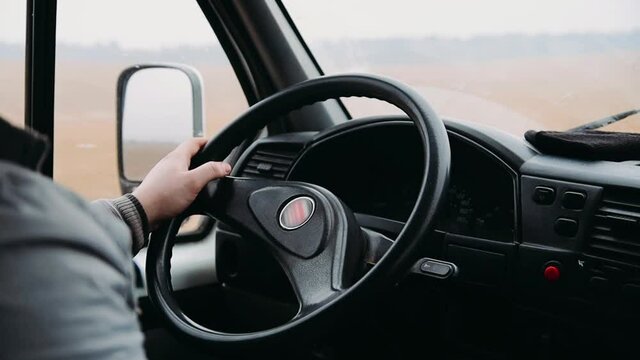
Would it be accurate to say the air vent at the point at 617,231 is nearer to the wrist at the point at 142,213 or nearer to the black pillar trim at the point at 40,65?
the wrist at the point at 142,213

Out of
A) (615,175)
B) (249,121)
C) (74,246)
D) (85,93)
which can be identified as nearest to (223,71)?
(85,93)

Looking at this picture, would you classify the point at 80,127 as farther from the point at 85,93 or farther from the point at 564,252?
the point at 564,252

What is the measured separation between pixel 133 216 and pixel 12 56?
0.66m

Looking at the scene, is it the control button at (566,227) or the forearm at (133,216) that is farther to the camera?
the control button at (566,227)

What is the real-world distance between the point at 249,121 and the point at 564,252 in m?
0.73

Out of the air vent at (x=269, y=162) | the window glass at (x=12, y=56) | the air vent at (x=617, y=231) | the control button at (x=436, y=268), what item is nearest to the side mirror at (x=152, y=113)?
the air vent at (x=269, y=162)

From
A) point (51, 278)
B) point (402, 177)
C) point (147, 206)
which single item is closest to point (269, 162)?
point (402, 177)

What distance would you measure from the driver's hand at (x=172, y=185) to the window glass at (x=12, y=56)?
451 millimetres

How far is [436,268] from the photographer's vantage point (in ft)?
5.82

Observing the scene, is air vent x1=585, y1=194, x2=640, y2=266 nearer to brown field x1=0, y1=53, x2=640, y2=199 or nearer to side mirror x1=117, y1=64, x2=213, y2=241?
brown field x1=0, y1=53, x2=640, y2=199

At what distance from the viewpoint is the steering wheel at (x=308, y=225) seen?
4.41ft

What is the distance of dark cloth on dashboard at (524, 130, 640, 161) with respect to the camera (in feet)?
5.80

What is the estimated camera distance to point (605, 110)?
2025mm

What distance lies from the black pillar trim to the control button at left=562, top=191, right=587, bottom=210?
1.18 meters
